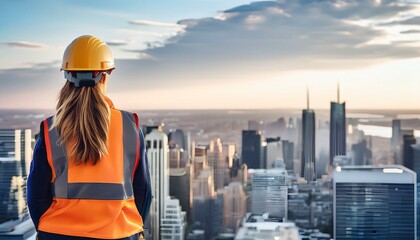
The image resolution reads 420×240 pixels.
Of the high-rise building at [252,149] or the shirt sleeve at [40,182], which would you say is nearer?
the shirt sleeve at [40,182]

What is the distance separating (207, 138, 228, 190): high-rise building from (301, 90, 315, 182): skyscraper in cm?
43

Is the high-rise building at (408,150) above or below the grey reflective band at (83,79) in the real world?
below

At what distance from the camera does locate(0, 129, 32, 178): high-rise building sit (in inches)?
135

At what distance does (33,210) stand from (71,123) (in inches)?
8.6

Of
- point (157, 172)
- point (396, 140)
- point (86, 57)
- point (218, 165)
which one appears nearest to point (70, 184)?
point (86, 57)

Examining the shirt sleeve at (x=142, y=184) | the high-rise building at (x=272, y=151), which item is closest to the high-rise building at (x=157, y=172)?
the high-rise building at (x=272, y=151)

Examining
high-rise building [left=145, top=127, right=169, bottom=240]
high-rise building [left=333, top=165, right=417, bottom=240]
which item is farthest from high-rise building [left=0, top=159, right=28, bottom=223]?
high-rise building [left=333, top=165, right=417, bottom=240]

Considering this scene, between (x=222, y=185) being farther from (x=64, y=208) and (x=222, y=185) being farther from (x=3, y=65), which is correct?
(x=64, y=208)

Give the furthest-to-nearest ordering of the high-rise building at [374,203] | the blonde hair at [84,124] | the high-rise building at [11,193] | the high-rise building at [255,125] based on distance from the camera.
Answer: the high-rise building at [255,125], the high-rise building at [11,193], the high-rise building at [374,203], the blonde hair at [84,124]

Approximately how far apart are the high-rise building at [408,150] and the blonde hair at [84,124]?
2.46 metres

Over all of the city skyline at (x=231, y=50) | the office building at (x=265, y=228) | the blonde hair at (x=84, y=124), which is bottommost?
the office building at (x=265, y=228)

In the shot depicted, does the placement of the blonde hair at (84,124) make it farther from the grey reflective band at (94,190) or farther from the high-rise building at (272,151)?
the high-rise building at (272,151)

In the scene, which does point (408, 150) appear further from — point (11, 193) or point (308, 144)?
point (11, 193)

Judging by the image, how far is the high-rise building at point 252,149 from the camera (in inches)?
138
